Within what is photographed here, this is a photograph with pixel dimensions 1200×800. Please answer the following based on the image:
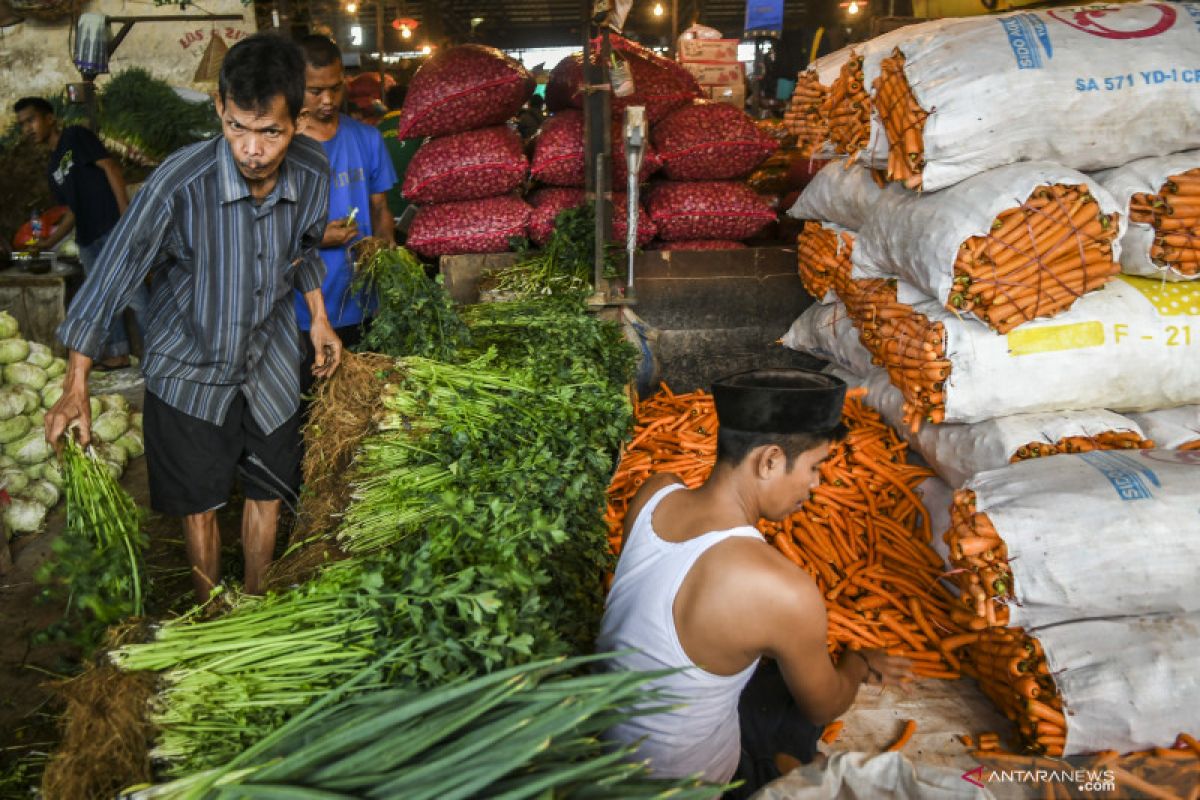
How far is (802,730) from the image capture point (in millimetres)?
2414

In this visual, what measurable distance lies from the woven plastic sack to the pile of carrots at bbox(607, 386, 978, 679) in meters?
1.30

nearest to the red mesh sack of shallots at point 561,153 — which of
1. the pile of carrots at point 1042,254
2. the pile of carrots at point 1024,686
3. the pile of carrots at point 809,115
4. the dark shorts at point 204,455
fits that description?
the pile of carrots at point 809,115

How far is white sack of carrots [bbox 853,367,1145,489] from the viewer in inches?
115

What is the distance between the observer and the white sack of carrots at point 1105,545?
2.41m

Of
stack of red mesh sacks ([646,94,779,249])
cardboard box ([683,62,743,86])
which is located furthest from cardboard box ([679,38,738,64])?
stack of red mesh sacks ([646,94,779,249])

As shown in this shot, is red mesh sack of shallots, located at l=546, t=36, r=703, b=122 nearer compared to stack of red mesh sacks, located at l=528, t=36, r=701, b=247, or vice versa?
stack of red mesh sacks, located at l=528, t=36, r=701, b=247

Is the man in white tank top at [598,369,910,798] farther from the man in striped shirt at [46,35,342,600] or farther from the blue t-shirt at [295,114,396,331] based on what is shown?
the blue t-shirt at [295,114,396,331]

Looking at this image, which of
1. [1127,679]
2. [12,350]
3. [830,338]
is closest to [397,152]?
[12,350]

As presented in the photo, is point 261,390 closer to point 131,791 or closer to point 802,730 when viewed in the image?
point 131,791

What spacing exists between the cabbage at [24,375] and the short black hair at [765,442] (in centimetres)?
459

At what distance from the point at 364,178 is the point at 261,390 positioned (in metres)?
1.69

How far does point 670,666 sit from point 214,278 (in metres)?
1.85

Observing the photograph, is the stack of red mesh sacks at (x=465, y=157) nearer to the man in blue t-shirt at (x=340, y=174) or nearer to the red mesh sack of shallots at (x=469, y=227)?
the red mesh sack of shallots at (x=469, y=227)

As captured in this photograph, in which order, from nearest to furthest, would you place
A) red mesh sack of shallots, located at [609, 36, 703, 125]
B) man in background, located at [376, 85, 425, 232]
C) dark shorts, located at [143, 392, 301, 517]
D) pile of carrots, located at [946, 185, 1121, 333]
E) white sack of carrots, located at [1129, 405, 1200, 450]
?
pile of carrots, located at [946, 185, 1121, 333]
dark shorts, located at [143, 392, 301, 517]
white sack of carrots, located at [1129, 405, 1200, 450]
red mesh sack of shallots, located at [609, 36, 703, 125]
man in background, located at [376, 85, 425, 232]
